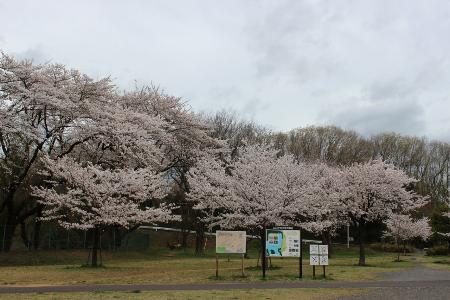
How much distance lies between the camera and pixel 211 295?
14.7 meters

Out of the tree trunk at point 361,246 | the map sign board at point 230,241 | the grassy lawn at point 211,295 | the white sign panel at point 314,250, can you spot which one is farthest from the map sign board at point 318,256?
the tree trunk at point 361,246

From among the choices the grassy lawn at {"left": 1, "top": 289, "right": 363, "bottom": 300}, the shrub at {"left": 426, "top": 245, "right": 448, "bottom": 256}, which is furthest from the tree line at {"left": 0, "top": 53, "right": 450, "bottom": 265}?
the shrub at {"left": 426, "top": 245, "right": 448, "bottom": 256}

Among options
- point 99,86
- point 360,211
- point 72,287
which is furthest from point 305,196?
point 99,86

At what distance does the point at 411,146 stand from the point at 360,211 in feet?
128

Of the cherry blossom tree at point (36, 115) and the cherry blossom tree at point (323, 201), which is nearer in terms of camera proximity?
the cherry blossom tree at point (323, 201)

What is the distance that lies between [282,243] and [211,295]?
6873 mm

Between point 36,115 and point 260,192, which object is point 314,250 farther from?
point 36,115

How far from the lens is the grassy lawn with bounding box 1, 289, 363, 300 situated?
1423cm

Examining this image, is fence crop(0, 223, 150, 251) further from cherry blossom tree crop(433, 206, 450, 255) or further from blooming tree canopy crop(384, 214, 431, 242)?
cherry blossom tree crop(433, 206, 450, 255)

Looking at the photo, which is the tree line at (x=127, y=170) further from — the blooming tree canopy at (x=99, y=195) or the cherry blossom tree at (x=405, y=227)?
the cherry blossom tree at (x=405, y=227)

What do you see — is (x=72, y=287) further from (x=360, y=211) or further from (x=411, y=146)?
(x=411, y=146)

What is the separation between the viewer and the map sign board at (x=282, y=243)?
20922 millimetres

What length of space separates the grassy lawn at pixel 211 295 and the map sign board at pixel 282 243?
4721 millimetres

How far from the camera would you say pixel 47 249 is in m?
37.9
